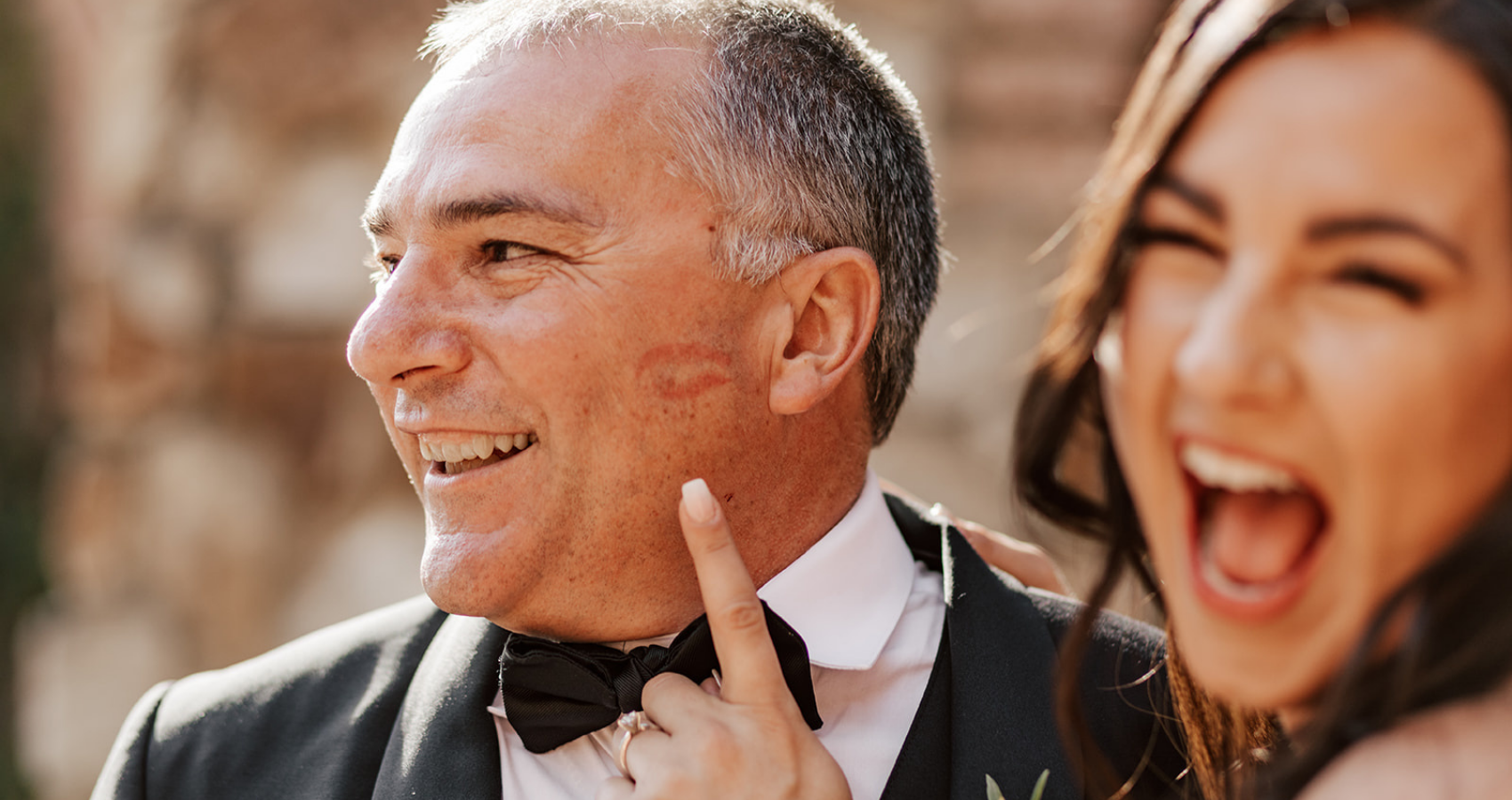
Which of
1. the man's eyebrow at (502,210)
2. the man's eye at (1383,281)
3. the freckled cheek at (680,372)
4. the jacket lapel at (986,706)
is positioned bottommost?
the jacket lapel at (986,706)

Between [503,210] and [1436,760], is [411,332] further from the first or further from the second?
[1436,760]

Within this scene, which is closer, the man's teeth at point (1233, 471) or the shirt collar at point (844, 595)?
the man's teeth at point (1233, 471)

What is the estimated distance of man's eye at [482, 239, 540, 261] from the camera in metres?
2.10

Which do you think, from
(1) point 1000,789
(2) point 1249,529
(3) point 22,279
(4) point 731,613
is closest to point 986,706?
(1) point 1000,789

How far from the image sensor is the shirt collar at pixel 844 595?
219cm

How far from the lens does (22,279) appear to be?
10.7 meters

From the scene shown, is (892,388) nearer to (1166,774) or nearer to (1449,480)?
(1166,774)

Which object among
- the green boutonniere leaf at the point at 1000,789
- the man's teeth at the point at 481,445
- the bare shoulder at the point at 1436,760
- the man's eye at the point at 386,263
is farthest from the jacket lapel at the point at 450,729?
the bare shoulder at the point at 1436,760

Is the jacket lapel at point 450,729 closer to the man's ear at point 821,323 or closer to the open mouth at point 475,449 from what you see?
the open mouth at point 475,449

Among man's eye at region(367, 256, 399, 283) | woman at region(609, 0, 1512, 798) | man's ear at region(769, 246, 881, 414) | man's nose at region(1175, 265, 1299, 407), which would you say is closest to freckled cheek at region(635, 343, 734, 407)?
man's ear at region(769, 246, 881, 414)

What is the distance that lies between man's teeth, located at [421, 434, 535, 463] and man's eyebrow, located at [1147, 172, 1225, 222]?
3.85ft

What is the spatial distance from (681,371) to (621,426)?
0.46 ft

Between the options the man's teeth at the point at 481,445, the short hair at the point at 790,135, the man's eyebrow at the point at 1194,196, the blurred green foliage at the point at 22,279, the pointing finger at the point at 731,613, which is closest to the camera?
the man's eyebrow at the point at 1194,196

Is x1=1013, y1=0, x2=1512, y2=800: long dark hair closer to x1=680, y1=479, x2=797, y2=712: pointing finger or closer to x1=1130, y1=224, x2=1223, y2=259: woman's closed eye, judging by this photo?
x1=1130, y1=224, x2=1223, y2=259: woman's closed eye
